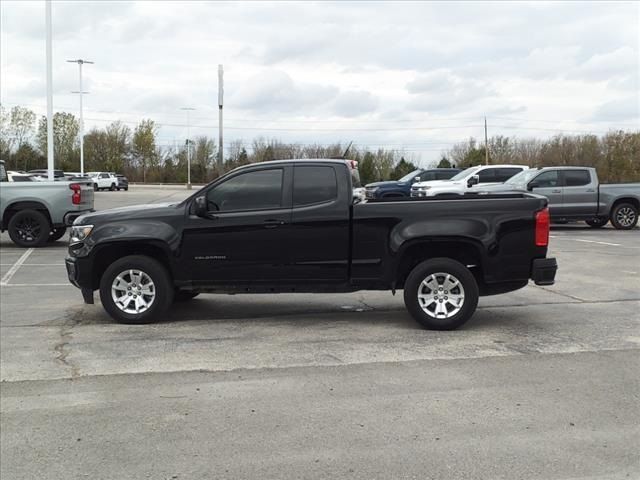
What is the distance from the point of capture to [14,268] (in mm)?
12367

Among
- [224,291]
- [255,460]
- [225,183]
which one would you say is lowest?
[255,460]

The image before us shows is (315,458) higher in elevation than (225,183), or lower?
lower

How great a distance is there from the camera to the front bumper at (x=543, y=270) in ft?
23.3

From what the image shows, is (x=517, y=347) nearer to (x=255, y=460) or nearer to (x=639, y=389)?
(x=639, y=389)

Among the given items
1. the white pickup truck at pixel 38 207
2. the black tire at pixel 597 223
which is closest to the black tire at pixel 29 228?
the white pickup truck at pixel 38 207

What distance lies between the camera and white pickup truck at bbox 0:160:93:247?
14.9 metres

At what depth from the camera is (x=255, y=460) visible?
3971 mm

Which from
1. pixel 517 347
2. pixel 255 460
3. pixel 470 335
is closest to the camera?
pixel 255 460

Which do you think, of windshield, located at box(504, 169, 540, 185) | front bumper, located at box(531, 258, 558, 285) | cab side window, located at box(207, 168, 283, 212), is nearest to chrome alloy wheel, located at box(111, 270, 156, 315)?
cab side window, located at box(207, 168, 283, 212)

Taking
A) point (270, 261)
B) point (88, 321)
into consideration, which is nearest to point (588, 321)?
point (270, 261)

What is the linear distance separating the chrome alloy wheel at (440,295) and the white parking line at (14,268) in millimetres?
7205

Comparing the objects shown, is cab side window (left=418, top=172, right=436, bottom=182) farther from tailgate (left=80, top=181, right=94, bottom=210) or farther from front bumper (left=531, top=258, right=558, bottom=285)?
front bumper (left=531, top=258, right=558, bottom=285)

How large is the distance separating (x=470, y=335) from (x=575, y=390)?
1.91 m

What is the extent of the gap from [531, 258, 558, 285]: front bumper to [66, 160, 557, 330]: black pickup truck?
0.01 metres
